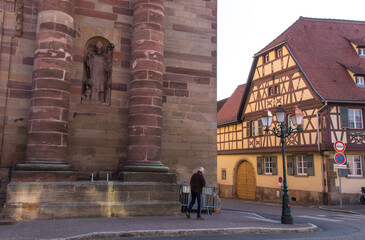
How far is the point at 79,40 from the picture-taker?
38.8ft

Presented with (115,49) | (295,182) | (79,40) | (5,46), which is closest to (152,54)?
(115,49)

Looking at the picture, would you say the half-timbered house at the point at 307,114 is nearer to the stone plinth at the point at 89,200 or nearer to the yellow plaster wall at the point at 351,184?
the yellow plaster wall at the point at 351,184

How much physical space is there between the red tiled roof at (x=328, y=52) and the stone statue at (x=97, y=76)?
14.7 meters

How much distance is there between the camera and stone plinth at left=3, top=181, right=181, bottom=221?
9156 mm

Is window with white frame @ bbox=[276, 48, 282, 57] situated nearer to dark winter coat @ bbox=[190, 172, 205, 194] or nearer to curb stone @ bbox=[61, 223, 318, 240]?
dark winter coat @ bbox=[190, 172, 205, 194]

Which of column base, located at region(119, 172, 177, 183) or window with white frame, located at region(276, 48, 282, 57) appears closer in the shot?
column base, located at region(119, 172, 177, 183)

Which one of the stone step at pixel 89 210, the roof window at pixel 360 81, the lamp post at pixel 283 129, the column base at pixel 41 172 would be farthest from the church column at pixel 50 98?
the roof window at pixel 360 81

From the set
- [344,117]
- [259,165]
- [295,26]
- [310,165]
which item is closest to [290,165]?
[310,165]

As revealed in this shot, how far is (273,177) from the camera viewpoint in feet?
87.2

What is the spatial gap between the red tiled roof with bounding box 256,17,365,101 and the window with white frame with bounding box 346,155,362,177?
139 inches

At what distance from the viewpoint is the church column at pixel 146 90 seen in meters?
11.0

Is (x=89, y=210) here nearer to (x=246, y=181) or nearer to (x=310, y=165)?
(x=310, y=165)

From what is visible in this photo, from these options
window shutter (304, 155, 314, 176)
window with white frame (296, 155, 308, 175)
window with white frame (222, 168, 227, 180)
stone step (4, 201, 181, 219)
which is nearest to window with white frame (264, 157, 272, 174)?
window with white frame (296, 155, 308, 175)

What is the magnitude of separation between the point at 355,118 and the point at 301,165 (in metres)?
4.46
